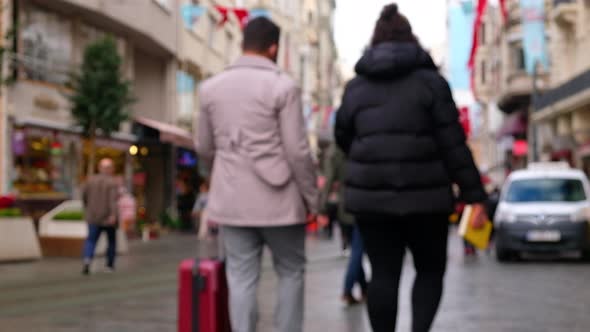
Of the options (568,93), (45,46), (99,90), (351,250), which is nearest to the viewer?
(351,250)

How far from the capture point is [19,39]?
921 inches

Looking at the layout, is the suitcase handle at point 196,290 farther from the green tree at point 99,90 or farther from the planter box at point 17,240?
the green tree at point 99,90

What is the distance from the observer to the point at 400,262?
198 inches

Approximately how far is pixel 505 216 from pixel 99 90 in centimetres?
1028

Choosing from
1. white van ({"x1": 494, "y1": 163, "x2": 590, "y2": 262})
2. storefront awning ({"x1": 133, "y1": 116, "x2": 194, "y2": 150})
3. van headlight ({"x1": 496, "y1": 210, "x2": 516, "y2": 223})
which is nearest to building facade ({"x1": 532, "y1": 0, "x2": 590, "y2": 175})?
storefront awning ({"x1": 133, "y1": 116, "x2": 194, "y2": 150})

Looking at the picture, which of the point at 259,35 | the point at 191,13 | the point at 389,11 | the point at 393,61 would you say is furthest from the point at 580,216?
the point at 191,13

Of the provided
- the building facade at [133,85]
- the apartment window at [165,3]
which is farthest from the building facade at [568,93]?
the apartment window at [165,3]

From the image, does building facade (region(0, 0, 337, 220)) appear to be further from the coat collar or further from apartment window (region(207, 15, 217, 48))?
the coat collar

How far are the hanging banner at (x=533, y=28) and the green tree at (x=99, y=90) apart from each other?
12.8 m

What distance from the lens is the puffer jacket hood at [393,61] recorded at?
16.2ft

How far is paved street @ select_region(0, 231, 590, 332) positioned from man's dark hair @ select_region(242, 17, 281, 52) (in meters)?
2.69

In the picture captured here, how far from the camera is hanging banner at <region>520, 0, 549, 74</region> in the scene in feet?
96.2

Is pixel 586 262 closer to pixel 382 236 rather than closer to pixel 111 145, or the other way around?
pixel 382 236

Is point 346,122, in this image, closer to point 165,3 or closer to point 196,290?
point 196,290
